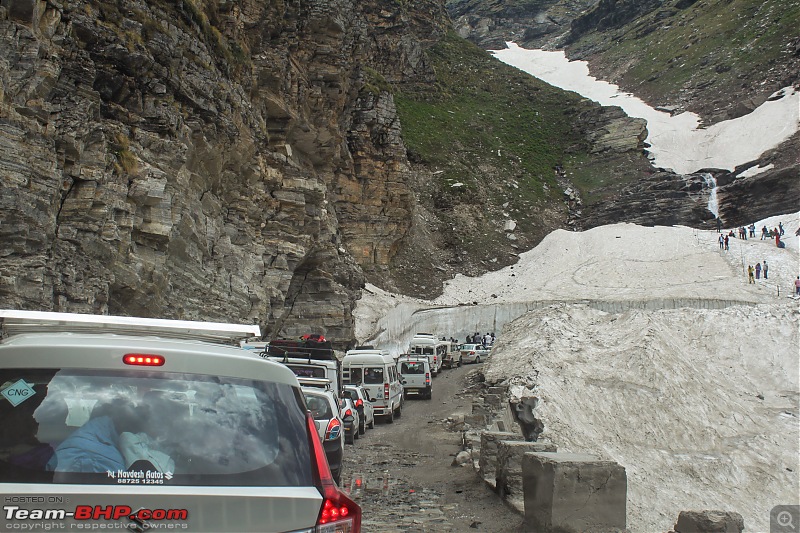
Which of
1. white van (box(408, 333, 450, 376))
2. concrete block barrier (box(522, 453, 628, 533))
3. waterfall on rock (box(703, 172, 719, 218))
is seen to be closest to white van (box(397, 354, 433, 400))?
white van (box(408, 333, 450, 376))

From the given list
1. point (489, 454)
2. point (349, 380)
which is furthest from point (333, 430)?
point (349, 380)

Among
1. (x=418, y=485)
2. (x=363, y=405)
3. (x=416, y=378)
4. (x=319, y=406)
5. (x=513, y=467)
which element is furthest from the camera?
(x=416, y=378)

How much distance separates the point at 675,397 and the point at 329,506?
62.8 feet

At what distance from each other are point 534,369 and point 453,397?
19.7 feet

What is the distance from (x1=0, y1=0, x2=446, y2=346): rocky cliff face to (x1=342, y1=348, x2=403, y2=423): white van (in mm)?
4774

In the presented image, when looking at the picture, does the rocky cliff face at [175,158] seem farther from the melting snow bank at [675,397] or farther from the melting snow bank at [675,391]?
the melting snow bank at [675,397]

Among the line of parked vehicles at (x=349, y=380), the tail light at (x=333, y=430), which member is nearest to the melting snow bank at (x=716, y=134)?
the line of parked vehicles at (x=349, y=380)

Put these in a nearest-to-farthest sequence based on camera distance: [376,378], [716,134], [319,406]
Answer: [319,406], [376,378], [716,134]

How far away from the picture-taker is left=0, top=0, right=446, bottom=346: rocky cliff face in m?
15.2

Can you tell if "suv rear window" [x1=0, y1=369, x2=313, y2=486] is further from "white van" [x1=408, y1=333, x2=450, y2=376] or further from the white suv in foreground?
"white van" [x1=408, y1=333, x2=450, y2=376]

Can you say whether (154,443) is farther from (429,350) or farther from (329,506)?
(429,350)

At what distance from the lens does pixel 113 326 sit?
3758 mm

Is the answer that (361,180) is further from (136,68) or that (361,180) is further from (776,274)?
(136,68)

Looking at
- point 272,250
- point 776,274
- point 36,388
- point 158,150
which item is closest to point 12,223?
point 158,150
